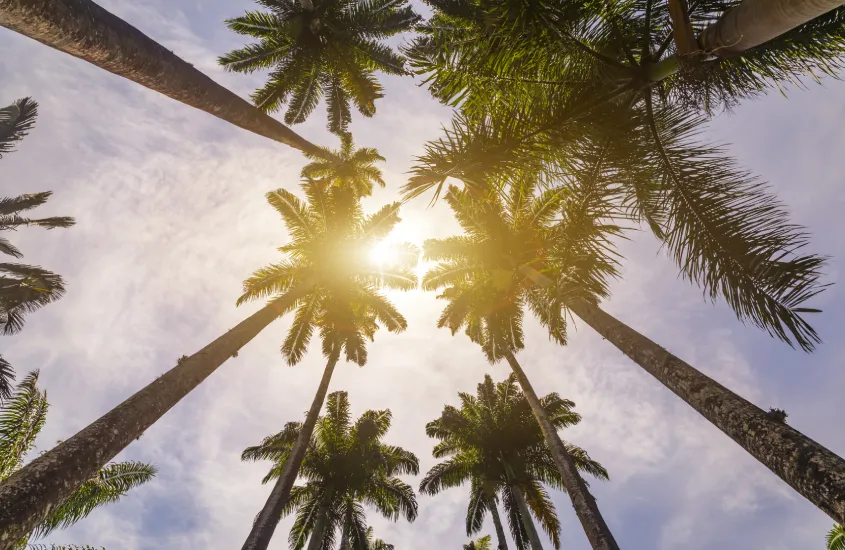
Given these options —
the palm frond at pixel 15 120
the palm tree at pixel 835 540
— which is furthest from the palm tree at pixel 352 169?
the palm tree at pixel 835 540

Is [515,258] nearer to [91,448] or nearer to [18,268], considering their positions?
[91,448]

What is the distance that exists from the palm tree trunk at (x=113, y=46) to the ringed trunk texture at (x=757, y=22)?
5.37 meters

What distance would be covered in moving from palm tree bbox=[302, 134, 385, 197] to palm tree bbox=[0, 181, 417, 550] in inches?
113

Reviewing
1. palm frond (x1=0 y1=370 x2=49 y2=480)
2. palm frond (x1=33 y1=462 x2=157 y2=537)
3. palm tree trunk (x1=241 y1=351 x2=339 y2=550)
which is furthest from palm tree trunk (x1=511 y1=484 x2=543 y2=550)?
palm frond (x1=0 y1=370 x2=49 y2=480)

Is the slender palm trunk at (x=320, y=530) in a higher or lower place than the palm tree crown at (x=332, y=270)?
lower

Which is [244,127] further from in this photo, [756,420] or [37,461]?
[756,420]

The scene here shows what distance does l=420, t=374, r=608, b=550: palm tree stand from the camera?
1988 centimetres

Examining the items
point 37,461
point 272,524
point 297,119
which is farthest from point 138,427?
point 297,119

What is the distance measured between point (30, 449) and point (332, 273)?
10.1m

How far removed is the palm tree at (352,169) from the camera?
19.3 m

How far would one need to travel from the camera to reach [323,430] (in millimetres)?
20328

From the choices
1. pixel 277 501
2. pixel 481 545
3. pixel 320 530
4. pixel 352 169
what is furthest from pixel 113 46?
pixel 481 545

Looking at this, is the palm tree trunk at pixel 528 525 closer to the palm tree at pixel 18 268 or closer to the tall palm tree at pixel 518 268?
the tall palm tree at pixel 518 268

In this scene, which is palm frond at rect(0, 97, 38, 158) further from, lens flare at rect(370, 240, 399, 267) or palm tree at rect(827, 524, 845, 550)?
palm tree at rect(827, 524, 845, 550)
